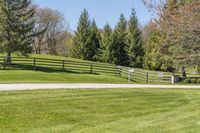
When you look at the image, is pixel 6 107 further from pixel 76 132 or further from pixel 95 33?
pixel 95 33

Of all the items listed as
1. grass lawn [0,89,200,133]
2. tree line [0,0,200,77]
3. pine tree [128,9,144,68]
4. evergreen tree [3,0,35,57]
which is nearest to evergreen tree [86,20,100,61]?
tree line [0,0,200,77]

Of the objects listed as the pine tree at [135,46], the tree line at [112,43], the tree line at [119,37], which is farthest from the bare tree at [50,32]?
the pine tree at [135,46]

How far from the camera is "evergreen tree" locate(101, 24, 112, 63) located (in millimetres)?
65375

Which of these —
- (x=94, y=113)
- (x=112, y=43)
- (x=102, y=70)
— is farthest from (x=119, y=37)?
(x=94, y=113)

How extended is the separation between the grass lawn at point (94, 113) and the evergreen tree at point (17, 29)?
2455 cm

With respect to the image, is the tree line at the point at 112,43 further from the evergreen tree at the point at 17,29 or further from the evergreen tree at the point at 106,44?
the evergreen tree at the point at 17,29

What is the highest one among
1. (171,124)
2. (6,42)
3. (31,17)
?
(31,17)

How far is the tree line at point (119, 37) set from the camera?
17.8 meters

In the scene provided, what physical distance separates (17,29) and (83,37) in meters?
28.0

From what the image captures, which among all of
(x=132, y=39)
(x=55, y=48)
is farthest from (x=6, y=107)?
(x=55, y=48)

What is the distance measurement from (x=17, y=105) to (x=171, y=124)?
4754 mm

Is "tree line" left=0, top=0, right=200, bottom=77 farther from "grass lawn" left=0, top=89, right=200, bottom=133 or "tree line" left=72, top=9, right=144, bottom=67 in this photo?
"grass lawn" left=0, top=89, right=200, bottom=133

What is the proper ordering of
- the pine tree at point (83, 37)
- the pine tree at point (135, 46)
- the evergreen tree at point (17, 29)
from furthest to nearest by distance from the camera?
the pine tree at point (83, 37) → the pine tree at point (135, 46) → the evergreen tree at point (17, 29)

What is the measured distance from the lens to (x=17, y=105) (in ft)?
42.2
